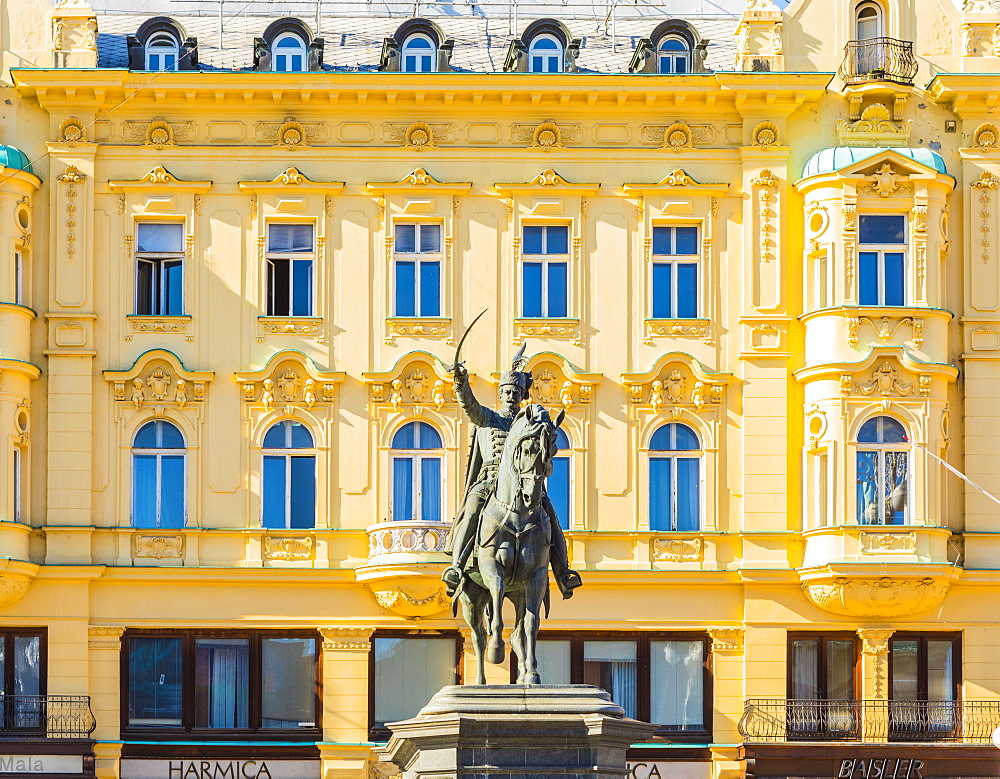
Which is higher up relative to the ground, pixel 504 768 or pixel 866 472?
pixel 866 472

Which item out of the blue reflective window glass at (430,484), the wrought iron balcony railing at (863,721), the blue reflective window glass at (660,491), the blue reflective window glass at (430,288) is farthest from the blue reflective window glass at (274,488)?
the wrought iron balcony railing at (863,721)

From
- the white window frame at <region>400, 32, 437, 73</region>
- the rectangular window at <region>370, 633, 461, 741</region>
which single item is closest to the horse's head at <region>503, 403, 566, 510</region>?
the rectangular window at <region>370, 633, 461, 741</region>

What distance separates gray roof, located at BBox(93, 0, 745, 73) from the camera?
5116 centimetres

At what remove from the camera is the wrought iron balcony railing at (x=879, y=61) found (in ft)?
164

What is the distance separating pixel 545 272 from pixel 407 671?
8.86 metres

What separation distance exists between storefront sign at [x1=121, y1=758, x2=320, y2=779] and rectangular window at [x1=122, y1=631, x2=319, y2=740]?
630 millimetres

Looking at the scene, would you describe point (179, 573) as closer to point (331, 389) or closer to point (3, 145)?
point (331, 389)

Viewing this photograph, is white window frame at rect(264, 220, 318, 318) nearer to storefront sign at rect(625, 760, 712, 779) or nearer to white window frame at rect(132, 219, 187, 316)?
white window frame at rect(132, 219, 187, 316)

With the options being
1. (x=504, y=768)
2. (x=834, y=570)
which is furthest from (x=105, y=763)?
(x=504, y=768)

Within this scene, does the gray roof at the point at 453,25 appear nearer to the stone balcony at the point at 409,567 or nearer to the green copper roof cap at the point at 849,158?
the green copper roof cap at the point at 849,158

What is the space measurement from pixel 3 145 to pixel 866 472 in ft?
62.6

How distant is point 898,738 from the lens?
4816 cm

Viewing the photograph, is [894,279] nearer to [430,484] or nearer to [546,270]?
[546,270]

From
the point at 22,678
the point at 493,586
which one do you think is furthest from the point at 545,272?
the point at 493,586
